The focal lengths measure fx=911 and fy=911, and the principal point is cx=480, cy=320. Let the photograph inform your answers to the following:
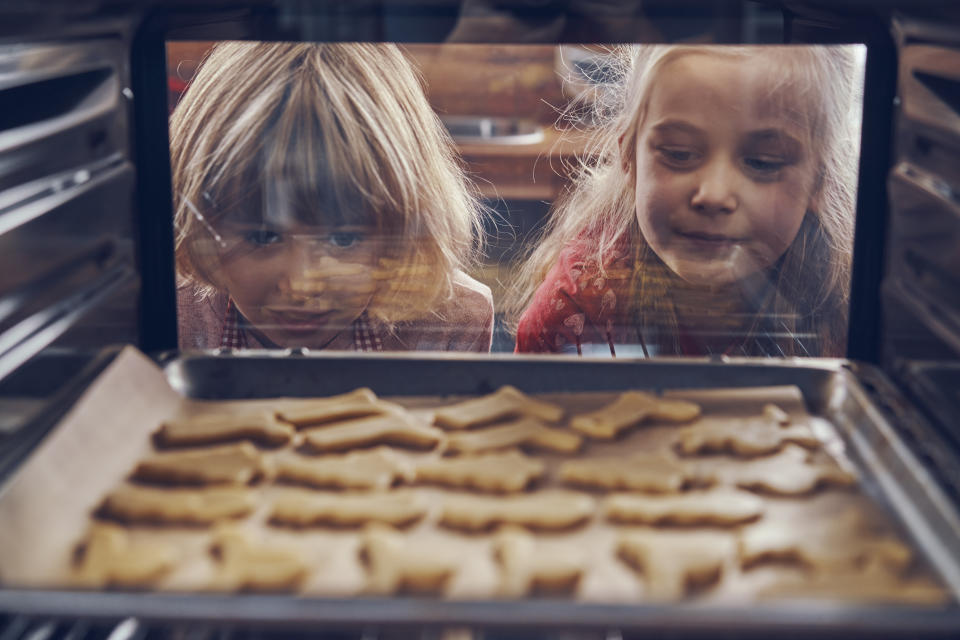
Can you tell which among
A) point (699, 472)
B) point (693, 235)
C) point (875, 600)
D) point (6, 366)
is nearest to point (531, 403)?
point (699, 472)

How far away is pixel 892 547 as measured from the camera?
3.40 ft

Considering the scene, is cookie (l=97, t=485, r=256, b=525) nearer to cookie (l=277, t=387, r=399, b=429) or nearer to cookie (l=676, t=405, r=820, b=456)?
cookie (l=277, t=387, r=399, b=429)

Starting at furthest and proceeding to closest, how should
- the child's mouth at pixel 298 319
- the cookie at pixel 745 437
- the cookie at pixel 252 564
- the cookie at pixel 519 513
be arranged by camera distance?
the child's mouth at pixel 298 319, the cookie at pixel 745 437, the cookie at pixel 519 513, the cookie at pixel 252 564

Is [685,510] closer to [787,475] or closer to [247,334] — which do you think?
[787,475]

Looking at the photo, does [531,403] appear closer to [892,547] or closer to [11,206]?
[892,547]

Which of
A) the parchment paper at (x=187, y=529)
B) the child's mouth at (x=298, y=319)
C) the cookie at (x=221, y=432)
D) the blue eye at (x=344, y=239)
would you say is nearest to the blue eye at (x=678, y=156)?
the parchment paper at (x=187, y=529)

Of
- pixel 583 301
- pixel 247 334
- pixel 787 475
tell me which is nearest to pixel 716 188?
pixel 583 301

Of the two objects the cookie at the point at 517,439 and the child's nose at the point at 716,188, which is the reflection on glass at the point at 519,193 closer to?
the child's nose at the point at 716,188

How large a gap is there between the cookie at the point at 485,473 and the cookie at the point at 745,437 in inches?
8.8

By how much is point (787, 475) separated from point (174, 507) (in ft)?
2.62

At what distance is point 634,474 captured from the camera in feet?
4.02

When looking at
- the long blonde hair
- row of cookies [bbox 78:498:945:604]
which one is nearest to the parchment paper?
row of cookies [bbox 78:498:945:604]

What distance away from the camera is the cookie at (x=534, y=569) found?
3.24ft

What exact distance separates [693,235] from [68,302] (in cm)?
105
